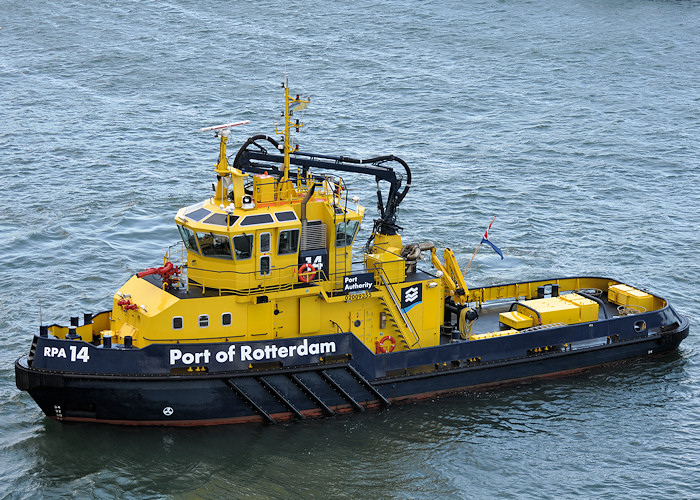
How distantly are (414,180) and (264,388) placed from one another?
56.9 feet

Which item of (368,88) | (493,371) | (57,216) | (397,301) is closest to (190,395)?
(397,301)

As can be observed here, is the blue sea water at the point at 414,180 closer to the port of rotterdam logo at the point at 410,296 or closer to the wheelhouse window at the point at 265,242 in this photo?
the port of rotterdam logo at the point at 410,296

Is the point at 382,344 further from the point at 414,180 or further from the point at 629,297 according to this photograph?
the point at 414,180

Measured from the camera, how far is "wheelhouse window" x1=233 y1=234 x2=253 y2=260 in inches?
776

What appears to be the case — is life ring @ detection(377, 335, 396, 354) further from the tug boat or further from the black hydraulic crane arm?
the black hydraulic crane arm

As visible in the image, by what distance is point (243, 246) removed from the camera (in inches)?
782

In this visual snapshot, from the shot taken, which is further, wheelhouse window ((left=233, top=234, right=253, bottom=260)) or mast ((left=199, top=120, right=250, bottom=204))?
mast ((left=199, top=120, right=250, bottom=204))

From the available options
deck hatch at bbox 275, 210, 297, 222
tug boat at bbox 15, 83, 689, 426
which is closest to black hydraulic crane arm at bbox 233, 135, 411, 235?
tug boat at bbox 15, 83, 689, 426

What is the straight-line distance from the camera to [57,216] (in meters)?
32.5

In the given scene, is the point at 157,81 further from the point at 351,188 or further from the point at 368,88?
the point at 351,188

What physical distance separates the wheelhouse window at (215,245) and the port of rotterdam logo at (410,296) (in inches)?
167

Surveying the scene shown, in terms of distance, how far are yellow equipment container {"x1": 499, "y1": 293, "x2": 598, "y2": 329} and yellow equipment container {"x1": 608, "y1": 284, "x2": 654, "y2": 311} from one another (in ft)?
4.27

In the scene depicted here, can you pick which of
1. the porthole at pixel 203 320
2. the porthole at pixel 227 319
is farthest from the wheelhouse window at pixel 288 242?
the porthole at pixel 203 320

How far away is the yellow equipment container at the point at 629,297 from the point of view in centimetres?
2478
